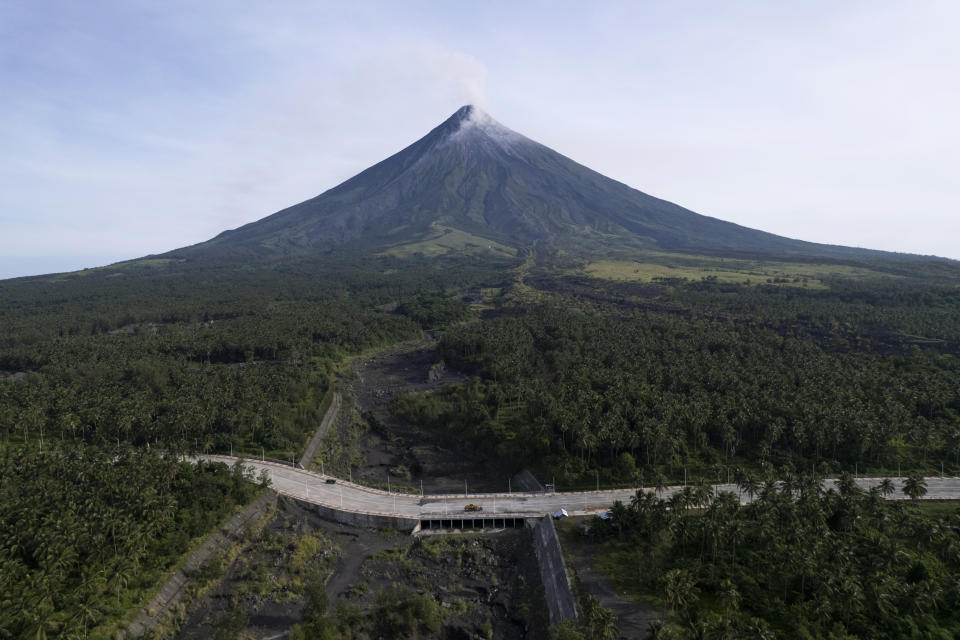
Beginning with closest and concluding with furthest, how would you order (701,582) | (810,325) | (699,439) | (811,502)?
(701,582) < (811,502) < (699,439) < (810,325)

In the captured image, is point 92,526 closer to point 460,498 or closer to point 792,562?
point 460,498

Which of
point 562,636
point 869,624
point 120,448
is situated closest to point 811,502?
point 869,624

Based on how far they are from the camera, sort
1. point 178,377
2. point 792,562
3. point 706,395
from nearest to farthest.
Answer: point 792,562 < point 706,395 < point 178,377

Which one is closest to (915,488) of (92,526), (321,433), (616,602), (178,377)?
(616,602)

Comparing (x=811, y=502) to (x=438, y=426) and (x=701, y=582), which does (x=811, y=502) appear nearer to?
(x=701, y=582)

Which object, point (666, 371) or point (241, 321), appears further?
point (241, 321)

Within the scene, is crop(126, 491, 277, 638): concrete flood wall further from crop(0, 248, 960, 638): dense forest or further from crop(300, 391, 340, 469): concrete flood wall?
crop(300, 391, 340, 469): concrete flood wall
